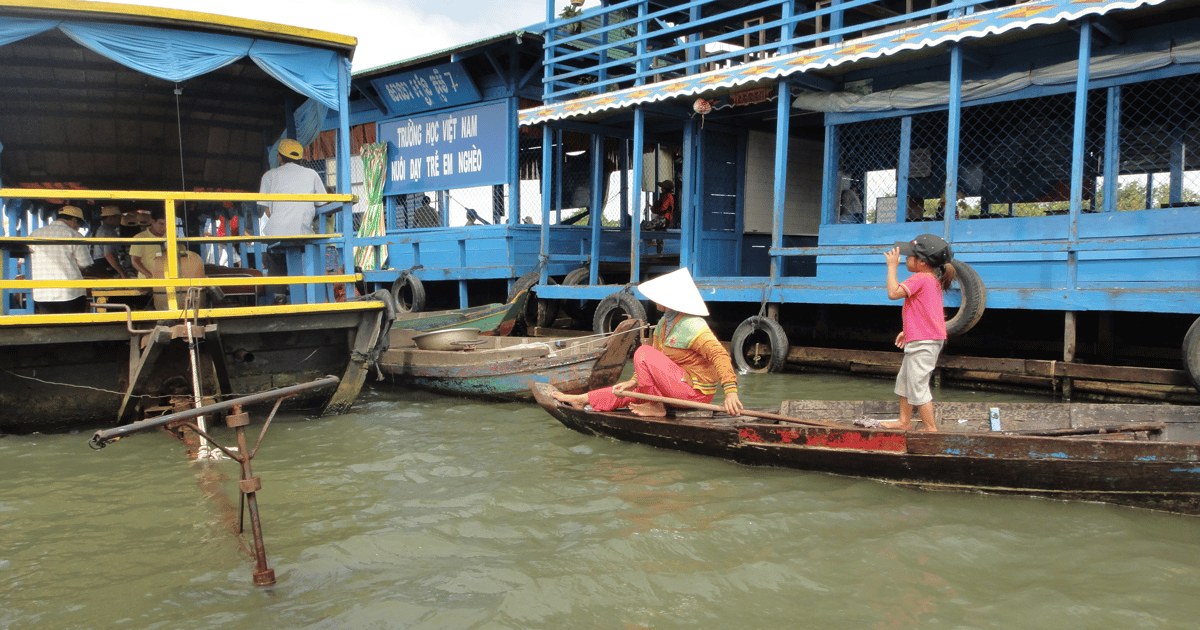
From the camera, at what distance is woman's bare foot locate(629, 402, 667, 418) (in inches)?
228

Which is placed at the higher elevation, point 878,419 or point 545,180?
point 545,180

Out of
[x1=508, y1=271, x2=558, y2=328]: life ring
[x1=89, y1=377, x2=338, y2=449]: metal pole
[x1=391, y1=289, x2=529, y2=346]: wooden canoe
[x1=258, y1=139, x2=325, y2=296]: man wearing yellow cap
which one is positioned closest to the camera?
[x1=89, y1=377, x2=338, y2=449]: metal pole

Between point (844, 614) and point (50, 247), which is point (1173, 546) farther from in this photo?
point (50, 247)

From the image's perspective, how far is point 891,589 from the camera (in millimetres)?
3541

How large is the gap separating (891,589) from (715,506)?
1324 millimetres

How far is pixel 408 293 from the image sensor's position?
13.7 meters

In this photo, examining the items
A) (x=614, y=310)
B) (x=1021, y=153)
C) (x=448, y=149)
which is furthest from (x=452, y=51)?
(x=1021, y=153)

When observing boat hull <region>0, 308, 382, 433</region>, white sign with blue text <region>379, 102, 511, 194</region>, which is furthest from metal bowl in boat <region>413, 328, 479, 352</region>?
white sign with blue text <region>379, 102, 511, 194</region>

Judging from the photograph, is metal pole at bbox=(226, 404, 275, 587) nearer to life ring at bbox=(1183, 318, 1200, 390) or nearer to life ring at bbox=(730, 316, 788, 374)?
life ring at bbox=(730, 316, 788, 374)

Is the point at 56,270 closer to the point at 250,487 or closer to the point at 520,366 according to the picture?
the point at 520,366

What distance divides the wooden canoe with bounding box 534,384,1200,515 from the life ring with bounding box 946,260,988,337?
199 centimetres

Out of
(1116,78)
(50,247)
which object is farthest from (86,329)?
(1116,78)

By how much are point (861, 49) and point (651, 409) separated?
4972mm

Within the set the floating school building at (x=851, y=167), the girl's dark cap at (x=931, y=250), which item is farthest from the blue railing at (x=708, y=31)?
the girl's dark cap at (x=931, y=250)
